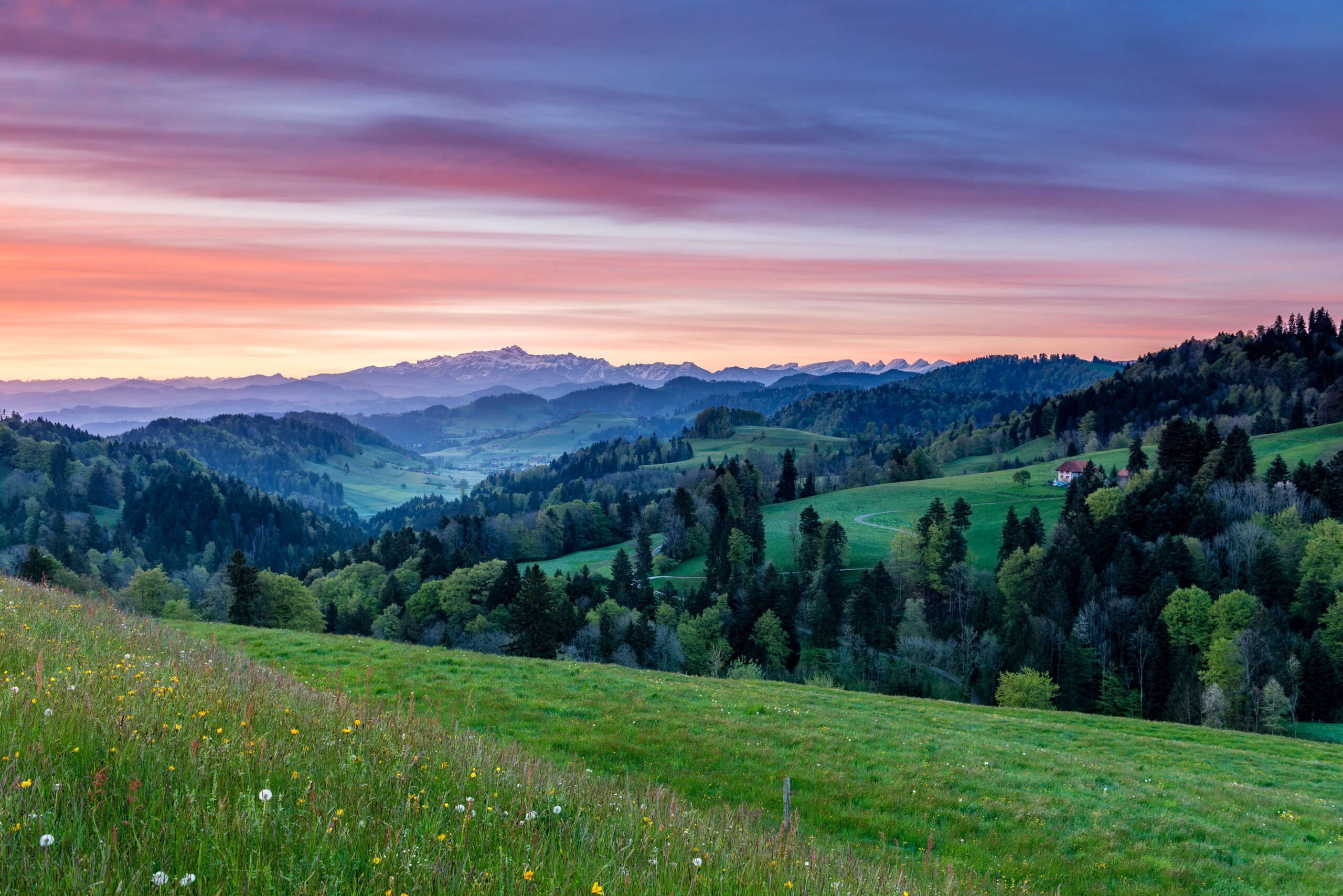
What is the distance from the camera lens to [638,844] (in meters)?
7.24

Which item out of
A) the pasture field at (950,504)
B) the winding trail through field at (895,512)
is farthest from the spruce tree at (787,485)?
the winding trail through field at (895,512)

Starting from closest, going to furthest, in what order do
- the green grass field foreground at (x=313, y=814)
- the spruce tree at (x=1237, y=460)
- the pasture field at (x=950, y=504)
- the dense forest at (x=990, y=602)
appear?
the green grass field foreground at (x=313, y=814) < the dense forest at (x=990, y=602) < the spruce tree at (x=1237, y=460) < the pasture field at (x=950, y=504)

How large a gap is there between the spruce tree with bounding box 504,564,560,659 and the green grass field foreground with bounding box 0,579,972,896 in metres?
60.6

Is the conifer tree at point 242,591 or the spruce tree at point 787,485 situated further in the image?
the spruce tree at point 787,485

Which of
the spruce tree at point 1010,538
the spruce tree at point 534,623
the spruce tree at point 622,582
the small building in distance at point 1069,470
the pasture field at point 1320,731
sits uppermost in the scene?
the small building in distance at point 1069,470

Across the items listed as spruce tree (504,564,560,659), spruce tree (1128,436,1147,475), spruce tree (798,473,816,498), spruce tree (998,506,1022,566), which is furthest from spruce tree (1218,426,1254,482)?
spruce tree (504,564,560,659)

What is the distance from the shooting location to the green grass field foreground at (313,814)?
5316mm

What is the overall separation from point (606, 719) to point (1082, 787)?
12974mm

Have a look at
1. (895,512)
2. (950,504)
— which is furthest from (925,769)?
(895,512)

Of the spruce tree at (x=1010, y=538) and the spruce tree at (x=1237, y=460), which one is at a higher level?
the spruce tree at (x=1237, y=460)

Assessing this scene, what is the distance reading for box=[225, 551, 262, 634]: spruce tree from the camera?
212ft

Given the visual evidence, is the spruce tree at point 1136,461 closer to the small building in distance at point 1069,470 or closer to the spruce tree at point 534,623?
the small building in distance at point 1069,470

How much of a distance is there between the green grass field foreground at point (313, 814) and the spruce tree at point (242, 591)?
62.2 meters

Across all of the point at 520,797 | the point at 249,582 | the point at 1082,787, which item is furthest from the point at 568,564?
the point at 520,797
